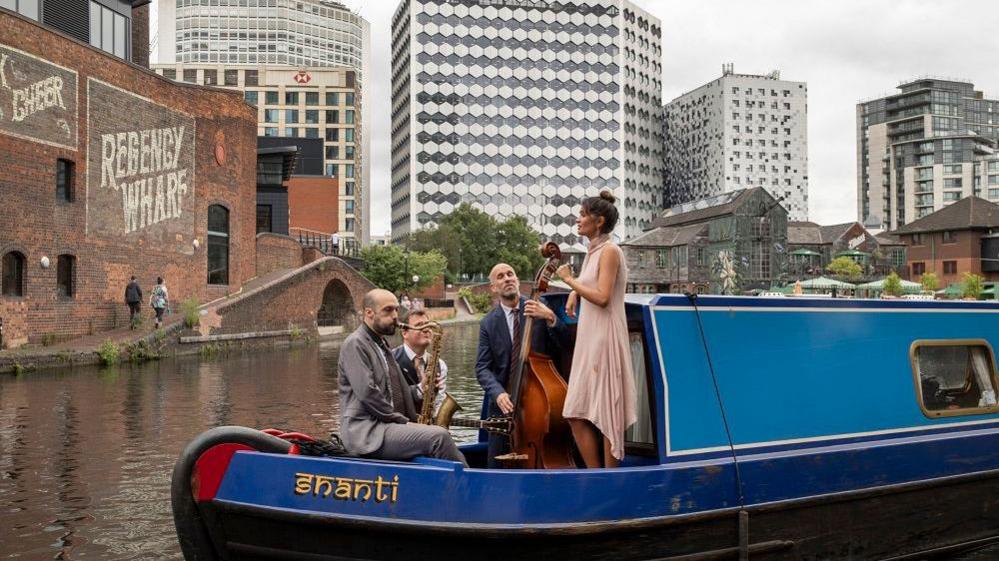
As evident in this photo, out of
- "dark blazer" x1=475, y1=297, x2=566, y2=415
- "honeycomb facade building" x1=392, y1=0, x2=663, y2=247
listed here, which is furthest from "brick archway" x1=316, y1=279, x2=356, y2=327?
"honeycomb facade building" x1=392, y1=0, x2=663, y2=247

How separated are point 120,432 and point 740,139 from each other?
148695mm

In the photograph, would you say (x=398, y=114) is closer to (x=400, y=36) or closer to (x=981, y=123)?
(x=400, y=36)

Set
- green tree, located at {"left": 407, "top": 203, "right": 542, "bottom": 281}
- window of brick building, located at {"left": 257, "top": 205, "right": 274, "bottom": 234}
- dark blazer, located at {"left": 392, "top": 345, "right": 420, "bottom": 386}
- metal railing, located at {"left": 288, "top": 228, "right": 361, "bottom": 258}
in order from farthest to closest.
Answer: green tree, located at {"left": 407, "top": 203, "right": 542, "bottom": 281} < metal railing, located at {"left": 288, "top": 228, "right": 361, "bottom": 258} < window of brick building, located at {"left": 257, "top": 205, "right": 274, "bottom": 234} < dark blazer, located at {"left": 392, "top": 345, "right": 420, "bottom": 386}

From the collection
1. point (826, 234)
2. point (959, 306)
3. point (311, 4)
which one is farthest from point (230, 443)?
point (311, 4)

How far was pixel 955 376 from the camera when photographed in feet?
23.1

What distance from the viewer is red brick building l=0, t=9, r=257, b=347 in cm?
2342

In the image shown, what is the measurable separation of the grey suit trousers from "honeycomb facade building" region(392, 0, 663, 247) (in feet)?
353

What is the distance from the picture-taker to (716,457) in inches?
214


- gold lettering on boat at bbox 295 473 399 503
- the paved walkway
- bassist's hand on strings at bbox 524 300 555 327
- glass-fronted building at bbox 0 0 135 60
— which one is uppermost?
glass-fronted building at bbox 0 0 135 60

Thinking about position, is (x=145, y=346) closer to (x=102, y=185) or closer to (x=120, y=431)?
(x=102, y=185)

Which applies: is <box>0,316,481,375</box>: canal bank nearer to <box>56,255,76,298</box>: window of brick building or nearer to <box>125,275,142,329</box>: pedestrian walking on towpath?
<box>125,275,142,329</box>: pedestrian walking on towpath

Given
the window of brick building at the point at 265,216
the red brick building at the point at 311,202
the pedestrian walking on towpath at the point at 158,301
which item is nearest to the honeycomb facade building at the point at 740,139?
the red brick building at the point at 311,202

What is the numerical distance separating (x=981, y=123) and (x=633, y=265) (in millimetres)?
87122

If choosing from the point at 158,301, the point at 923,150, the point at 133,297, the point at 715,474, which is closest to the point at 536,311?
the point at 715,474
